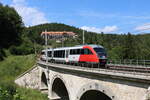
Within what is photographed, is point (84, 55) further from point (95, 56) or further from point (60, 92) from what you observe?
point (60, 92)

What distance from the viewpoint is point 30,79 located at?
4491 centimetres

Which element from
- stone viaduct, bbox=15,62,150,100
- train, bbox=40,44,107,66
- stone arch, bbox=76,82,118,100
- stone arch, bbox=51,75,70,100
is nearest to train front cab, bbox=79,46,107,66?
train, bbox=40,44,107,66

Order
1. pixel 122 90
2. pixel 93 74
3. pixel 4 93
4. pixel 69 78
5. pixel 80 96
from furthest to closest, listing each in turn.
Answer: pixel 69 78, pixel 80 96, pixel 93 74, pixel 122 90, pixel 4 93

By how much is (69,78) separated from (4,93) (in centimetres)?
1448

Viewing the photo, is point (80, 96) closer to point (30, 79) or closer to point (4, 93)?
point (4, 93)

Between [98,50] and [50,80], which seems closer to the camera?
[98,50]

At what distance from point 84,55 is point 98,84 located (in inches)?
287

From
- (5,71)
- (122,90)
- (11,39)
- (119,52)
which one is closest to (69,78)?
(11,39)

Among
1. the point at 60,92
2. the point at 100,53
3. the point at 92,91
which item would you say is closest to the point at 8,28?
the point at 100,53

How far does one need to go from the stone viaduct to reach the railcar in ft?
6.49

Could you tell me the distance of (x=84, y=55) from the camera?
23.3 m

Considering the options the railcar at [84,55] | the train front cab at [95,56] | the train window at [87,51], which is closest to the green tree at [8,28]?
the railcar at [84,55]

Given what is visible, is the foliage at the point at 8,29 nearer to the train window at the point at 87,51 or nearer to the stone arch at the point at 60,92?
the train window at the point at 87,51

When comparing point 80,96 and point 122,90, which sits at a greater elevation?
point 122,90
